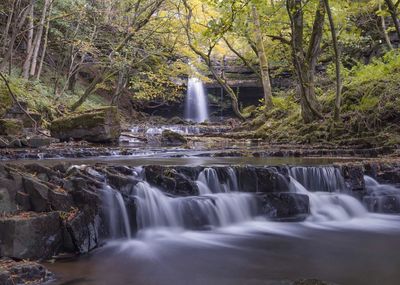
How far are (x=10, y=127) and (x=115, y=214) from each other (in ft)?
22.1

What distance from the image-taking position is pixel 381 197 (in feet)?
24.0

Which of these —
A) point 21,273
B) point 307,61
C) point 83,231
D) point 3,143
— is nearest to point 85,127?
point 3,143

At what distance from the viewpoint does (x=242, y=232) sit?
6.14m

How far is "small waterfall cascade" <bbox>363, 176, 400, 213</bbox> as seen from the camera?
7160mm

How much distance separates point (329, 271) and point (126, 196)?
293 cm

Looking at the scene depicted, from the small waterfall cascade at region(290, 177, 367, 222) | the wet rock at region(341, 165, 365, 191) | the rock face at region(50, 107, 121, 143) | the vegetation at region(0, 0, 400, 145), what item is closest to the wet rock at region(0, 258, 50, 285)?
the vegetation at region(0, 0, 400, 145)

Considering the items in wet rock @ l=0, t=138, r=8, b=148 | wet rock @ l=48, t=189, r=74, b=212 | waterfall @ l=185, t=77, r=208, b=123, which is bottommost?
wet rock @ l=48, t=189, r=74, b=212

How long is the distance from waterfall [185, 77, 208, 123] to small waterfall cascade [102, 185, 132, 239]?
21.9 meters

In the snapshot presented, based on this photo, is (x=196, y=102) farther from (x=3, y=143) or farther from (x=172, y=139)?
(x=3, y=143)

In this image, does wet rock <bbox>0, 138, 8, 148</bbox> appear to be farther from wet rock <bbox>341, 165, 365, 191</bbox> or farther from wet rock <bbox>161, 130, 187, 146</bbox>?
wet rock <bbox>341, 165, 365, 191</bbox>

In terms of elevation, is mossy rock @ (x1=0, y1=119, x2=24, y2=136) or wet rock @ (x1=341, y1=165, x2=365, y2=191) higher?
mossy rock @ (x1=0, y1=119, x2=24, y2=136)

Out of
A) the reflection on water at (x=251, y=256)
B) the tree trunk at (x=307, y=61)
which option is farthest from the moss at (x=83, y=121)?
the reflection on water at (x=251, y=256)

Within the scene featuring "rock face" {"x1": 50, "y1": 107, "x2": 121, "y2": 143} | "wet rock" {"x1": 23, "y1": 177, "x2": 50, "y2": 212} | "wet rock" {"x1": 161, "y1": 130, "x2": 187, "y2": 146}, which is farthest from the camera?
"wet rock" {"x1": 161, "y1": 130, "x2": 187, "y2": 146}


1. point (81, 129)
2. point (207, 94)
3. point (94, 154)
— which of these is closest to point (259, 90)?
point (207, 94)
